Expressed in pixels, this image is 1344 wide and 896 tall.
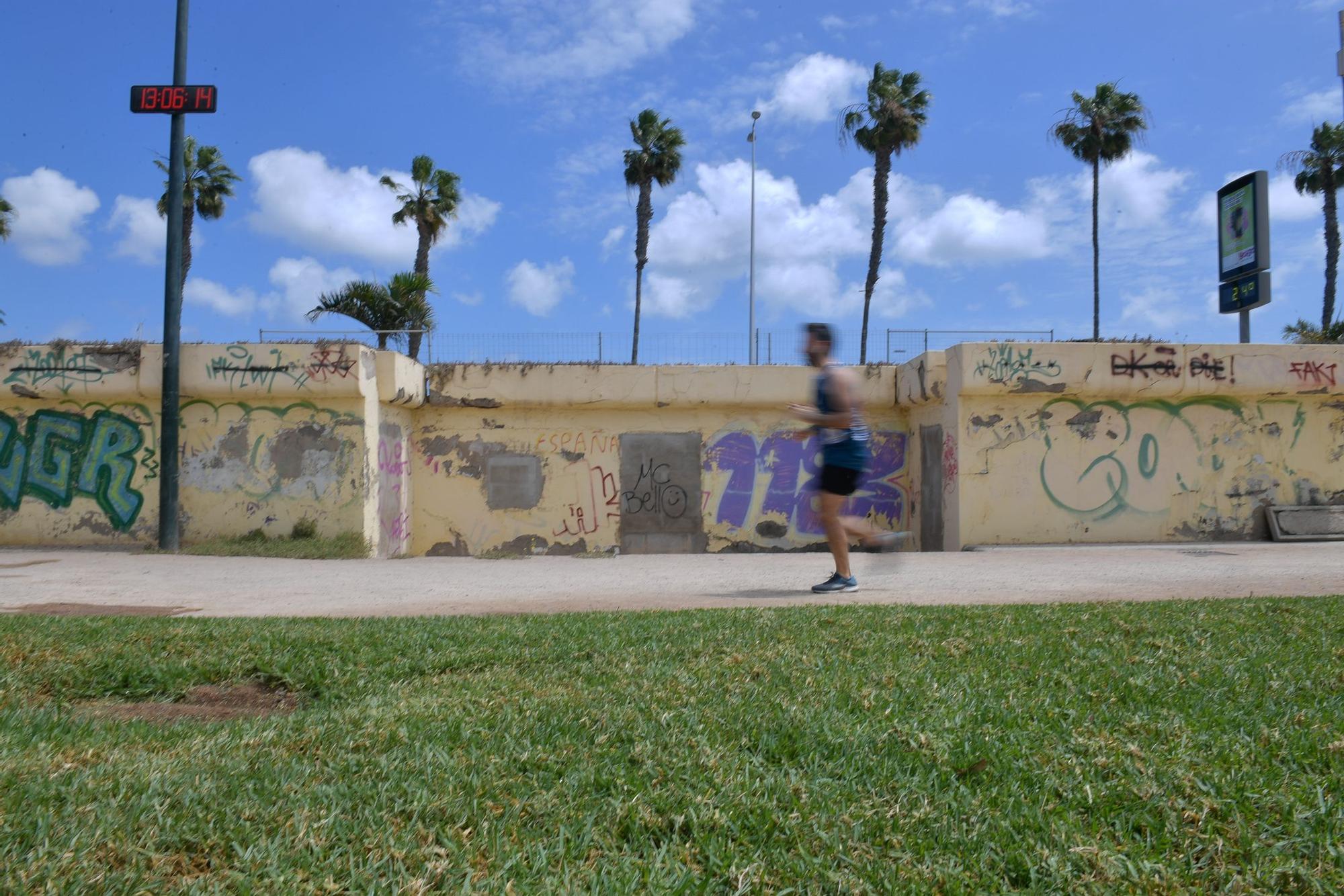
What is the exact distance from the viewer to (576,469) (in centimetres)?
1561

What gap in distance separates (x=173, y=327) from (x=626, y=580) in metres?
7.64

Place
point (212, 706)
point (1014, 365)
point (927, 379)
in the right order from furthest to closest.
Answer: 1. point (927, 379)
2. point (1014, 365)
3. point (212, 706)

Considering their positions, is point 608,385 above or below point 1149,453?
above

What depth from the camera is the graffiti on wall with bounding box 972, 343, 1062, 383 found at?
543 inches

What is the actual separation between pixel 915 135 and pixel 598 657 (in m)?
29.8

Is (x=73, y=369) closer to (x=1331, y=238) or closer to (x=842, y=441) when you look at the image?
(x=842, y=441)

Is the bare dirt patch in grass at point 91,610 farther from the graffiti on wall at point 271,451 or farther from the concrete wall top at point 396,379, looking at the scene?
the concrete wall top at point 396,379

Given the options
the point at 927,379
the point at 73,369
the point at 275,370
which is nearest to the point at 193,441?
the point at 275,370

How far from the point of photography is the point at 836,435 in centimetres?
698

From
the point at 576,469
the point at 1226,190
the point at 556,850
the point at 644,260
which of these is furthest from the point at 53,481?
the point at 644,260

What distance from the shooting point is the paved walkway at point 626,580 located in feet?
24.6

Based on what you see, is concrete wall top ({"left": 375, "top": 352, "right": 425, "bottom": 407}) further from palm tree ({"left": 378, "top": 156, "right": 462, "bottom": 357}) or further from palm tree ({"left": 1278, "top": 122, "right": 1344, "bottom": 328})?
palm tree ({"left": 1278, "top": 122, "right": 1344, "bottom": 328})

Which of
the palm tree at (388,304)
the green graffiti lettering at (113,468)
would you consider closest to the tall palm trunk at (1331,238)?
the palm tree at (388,304)

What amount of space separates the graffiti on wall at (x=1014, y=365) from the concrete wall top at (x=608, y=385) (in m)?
2.89
